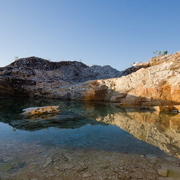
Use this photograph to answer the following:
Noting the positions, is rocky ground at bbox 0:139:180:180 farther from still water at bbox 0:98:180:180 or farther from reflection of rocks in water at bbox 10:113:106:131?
reflection of rocks in water at bbox 10:113:106:131

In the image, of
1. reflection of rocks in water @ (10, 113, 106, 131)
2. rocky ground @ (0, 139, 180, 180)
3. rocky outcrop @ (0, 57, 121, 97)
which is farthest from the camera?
rocky outcrop @ (0, 57, 121, 97)

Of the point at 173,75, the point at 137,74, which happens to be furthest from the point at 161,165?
the point at 137,74

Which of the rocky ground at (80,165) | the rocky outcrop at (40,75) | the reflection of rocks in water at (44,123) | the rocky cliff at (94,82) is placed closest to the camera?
the rocky ground at (80,165)

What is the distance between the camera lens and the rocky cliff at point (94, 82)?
30.5ft

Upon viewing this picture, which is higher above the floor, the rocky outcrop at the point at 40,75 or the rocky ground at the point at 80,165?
the rocky outcrop at the point at 40,75

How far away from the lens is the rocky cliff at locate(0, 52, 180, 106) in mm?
9305

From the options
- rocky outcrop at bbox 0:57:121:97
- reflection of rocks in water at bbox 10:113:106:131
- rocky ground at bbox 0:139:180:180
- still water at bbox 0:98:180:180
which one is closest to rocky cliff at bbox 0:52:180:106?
rocky outcrop at bbox 0:57:121:97

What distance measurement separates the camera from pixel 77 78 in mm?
22797

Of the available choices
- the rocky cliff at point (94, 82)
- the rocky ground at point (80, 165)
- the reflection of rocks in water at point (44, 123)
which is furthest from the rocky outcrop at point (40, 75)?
the rocky ground at point (80, 165)

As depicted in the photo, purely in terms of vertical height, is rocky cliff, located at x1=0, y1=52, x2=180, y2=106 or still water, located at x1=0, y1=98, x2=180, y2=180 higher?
rocky cliff, located at x1=0, y1=52, x2=180, y2=106

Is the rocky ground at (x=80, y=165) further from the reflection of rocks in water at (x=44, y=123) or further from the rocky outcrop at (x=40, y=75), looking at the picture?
the rocky outcrop at (x=40, y=75)

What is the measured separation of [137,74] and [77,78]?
12741 millimetres

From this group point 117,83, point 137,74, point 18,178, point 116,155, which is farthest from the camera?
point 117,83

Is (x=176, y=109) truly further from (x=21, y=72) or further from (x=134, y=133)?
(x=21, y=72)
